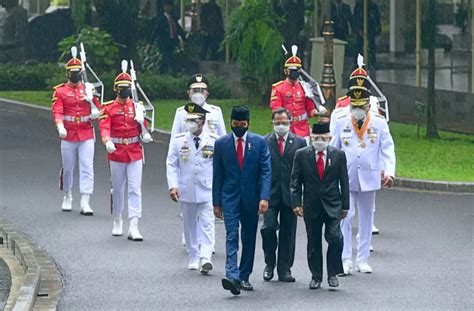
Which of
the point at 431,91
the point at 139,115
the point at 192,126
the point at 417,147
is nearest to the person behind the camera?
the point at 192,126

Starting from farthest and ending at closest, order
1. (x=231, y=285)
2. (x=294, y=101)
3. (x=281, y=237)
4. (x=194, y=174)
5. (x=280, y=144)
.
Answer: (x=294, y=101)
(x=194, y=174)
(x=280, y=144)
(x=281, y=237)
(x=231, y=285)

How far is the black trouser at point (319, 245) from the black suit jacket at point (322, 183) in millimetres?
75

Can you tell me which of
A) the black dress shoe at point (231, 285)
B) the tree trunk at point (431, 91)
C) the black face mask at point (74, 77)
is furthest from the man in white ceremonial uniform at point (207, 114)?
the tree trunk at point (431, 91)

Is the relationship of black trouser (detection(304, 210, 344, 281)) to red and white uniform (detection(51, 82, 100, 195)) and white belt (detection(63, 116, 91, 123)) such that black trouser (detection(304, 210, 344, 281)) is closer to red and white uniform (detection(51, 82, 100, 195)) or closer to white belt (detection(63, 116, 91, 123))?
red and white uniform (detection(51, 82, 100, 195))

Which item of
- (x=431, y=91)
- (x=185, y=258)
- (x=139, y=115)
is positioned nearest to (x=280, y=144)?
(x=185, y=258)

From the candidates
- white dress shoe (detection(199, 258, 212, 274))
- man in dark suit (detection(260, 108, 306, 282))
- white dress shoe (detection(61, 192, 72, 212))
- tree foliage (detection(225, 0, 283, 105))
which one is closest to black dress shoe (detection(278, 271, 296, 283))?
man in dark suit (detection(260, 108, 306, 282))

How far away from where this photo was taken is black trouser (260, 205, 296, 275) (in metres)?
14.8

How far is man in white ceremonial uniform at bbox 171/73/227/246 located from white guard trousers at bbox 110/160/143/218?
1091mm

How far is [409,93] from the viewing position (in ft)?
102

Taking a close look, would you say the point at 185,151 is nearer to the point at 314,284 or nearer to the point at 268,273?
the point at 268,273

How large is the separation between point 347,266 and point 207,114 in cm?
213

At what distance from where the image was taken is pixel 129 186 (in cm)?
1755

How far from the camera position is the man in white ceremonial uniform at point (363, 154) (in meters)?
15.4

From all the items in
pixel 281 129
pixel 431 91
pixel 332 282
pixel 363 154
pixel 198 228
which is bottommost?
pixel 332 282
